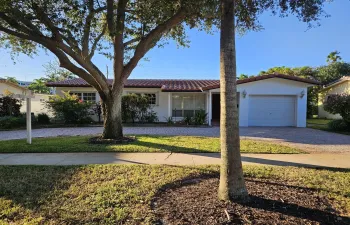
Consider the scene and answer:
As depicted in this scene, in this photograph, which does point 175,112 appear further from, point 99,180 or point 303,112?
point 99,180

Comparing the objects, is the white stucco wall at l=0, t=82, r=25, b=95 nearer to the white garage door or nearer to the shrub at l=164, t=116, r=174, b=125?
the shrub at l=164, t=116, r=174, b=125

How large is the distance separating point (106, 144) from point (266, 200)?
6.92m

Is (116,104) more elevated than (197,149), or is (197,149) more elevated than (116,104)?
(116,104)

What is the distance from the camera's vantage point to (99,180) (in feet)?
17.0

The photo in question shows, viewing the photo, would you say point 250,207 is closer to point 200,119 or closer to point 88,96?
point 200,119

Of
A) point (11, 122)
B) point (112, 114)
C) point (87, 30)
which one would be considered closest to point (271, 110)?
point (112, 114)

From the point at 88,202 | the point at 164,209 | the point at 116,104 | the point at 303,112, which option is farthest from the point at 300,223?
the point at 303,112

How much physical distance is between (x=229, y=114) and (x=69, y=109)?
52.8ft

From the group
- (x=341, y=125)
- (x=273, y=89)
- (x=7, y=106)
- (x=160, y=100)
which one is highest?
(x=273, y=89)

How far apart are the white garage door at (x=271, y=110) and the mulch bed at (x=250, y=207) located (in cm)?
1358

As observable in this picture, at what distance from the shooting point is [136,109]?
1900 cm

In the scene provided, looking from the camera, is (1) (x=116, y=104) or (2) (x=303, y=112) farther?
(2) (x=303, y=112)

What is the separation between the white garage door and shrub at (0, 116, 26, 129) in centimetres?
1591

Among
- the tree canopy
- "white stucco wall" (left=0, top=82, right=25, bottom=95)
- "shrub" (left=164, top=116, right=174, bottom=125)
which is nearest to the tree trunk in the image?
the tree canopy
